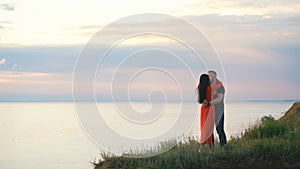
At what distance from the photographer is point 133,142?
50.4 ft

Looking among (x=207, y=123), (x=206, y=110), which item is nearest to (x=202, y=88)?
(x=206, y=110)

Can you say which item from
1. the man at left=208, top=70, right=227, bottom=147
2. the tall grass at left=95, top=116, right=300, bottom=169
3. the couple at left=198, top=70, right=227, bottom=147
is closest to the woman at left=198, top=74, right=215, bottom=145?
the couple at left=198, top=70, right=227, bottom=147

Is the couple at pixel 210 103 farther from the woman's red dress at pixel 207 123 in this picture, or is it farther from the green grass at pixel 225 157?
the green grass at pixel 225 157

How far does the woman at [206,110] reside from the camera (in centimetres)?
1405

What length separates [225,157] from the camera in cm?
1312

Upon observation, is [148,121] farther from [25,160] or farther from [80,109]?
[25,160]

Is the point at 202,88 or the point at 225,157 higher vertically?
the point at 202,88

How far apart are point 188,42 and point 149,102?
1713mm

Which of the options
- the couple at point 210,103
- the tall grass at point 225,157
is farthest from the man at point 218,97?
the tall grass at point 225,157

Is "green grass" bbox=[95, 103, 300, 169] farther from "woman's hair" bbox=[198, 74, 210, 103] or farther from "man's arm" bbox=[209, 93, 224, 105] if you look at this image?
"woman's hair" bbox=[198, 74, 210, 103]

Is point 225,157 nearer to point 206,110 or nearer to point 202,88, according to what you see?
point 206,110

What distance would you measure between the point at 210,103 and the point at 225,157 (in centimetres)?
151

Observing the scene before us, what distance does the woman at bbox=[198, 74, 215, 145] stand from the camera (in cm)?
1405

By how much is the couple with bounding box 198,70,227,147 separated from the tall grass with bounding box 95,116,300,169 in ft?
0.98
